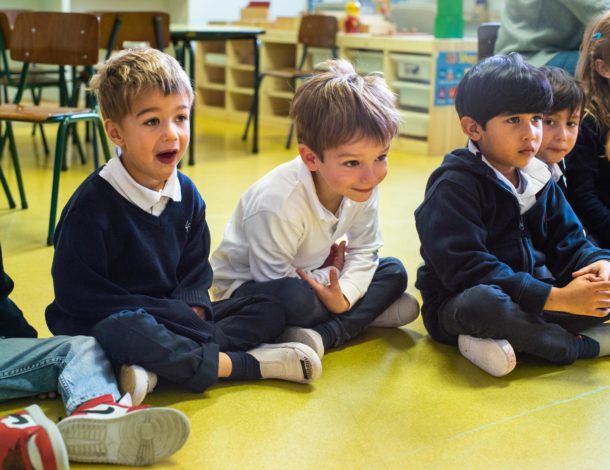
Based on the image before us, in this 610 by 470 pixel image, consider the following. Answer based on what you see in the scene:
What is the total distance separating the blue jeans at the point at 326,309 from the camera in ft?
5.97

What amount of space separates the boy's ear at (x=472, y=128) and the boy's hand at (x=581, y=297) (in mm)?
390

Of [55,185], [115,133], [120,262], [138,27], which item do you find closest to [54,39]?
[138,27]

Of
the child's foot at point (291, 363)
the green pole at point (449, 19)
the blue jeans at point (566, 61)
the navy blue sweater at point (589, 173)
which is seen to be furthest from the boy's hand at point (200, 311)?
the green pole at point (449, 19)

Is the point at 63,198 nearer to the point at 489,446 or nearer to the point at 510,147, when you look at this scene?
the point at 510,147

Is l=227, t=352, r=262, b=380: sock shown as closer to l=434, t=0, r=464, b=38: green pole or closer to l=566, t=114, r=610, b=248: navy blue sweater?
l=566, t=114, r=610, b=248: navy blue sweater

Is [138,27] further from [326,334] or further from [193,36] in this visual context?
[326,334]

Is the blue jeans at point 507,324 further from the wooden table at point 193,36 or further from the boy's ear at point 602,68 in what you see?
the wooden table at point 193,36

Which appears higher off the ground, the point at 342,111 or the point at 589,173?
the point at 342,111

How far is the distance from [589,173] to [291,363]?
3.52 feet

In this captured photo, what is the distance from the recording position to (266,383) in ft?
5.57

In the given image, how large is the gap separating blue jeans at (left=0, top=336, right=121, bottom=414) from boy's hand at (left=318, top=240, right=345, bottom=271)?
64cm

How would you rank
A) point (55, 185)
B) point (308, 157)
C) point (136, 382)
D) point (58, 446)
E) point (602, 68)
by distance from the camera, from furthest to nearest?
point (55, 185) < point (602, 68) < point (308, 157) < point (136, 382) < point (58, 446)

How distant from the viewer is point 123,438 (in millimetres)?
1332

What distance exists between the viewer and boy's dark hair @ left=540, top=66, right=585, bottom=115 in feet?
6.66
